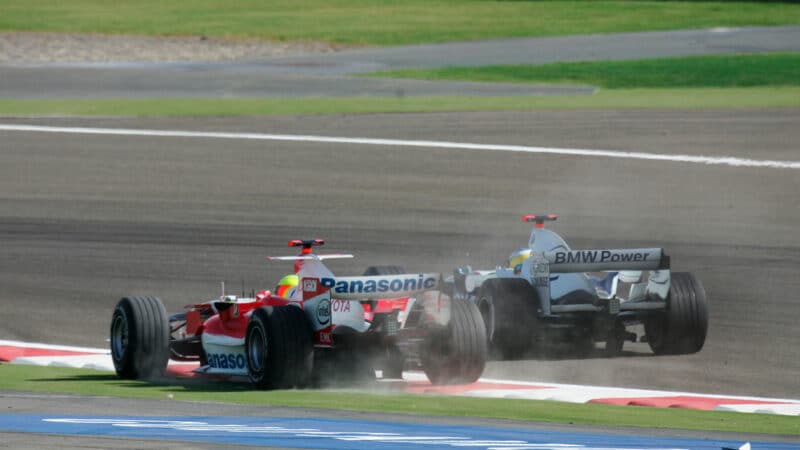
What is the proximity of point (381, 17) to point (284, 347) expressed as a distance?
1944 inches

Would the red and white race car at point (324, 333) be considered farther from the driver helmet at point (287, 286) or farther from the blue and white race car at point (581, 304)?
the blue and white race car at point (581, 304)

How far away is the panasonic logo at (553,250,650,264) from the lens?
46.4 ft

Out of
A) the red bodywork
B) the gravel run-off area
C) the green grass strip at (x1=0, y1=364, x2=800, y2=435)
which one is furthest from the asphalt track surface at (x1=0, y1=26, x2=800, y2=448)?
the gravel run-off area

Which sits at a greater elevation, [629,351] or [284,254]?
[284,254]

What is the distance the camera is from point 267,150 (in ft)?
96.7

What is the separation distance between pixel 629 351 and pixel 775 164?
44.0 feet

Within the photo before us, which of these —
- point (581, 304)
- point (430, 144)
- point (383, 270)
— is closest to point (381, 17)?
point (430, 144)

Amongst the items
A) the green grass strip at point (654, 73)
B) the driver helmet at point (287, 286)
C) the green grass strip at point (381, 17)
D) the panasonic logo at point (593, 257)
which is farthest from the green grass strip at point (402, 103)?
the driver helmet at point (287, 286)

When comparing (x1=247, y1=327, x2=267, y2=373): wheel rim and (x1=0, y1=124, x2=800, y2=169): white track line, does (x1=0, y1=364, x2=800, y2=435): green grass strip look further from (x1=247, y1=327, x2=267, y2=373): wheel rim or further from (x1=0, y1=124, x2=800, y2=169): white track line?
(x1=0, y1=124, x2=800, y2=169): white track line

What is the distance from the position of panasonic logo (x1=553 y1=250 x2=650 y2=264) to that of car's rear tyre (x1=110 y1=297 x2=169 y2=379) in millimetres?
3539

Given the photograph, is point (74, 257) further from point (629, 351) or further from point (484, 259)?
point (629, 351)

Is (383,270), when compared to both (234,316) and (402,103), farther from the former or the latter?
(402,103)

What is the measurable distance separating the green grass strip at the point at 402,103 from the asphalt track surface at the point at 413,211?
1196mm

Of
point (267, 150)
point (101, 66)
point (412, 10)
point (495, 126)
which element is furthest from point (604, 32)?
point (267, 150)
